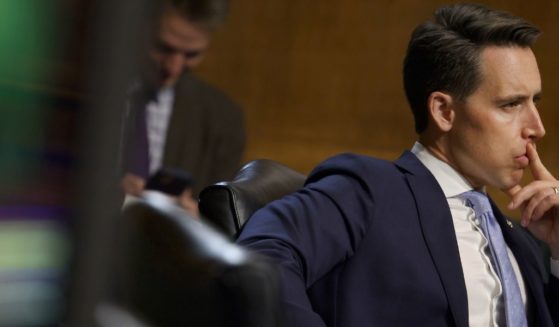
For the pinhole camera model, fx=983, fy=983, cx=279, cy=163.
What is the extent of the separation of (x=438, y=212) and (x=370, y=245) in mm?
199

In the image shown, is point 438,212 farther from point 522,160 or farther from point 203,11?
point 203,11

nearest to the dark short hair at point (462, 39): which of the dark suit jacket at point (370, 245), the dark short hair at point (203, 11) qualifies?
the dark suit jacket at point (370, 245)

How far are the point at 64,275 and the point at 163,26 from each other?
3.3 inches

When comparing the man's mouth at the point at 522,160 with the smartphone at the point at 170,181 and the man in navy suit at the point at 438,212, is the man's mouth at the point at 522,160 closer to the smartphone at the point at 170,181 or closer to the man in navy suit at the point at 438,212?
the man in navy suit at the point at 438,212

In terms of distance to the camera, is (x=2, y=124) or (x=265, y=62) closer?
(x=2, y=124)

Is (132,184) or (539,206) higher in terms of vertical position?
(132,184)

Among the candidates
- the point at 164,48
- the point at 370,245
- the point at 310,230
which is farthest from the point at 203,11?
the point at 370,245

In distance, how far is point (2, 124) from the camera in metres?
0.30

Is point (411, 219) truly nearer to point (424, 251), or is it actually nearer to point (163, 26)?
point (424, 251)

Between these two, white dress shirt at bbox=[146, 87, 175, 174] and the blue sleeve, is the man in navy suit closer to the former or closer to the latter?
the blue sleeve

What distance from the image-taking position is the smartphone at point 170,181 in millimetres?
356

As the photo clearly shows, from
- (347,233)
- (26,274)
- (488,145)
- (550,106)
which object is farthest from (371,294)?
(550,106)

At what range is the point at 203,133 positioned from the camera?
1220 mm

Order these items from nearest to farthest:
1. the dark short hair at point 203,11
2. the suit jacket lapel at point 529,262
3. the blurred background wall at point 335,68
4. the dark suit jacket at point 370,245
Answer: the dark short hair at point 203,11
the dark suit jacket at point 370,245
the suit jacket lapel at point 529,262
the blurred background wall at point 335,68
